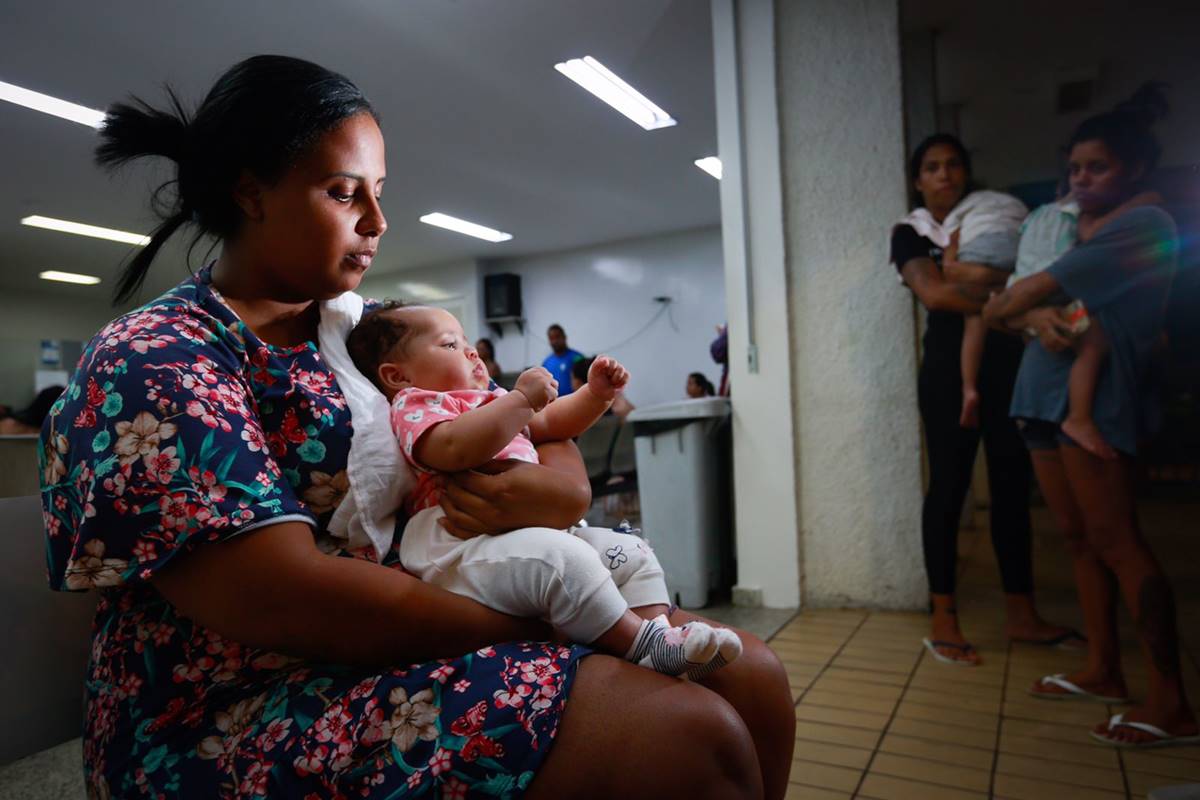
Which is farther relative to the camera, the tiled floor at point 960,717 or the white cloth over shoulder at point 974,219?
the white cloth over shoulder at point 974,219

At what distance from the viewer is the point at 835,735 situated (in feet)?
7.07

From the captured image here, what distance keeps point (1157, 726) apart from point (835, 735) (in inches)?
33.2

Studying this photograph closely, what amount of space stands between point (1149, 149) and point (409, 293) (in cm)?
1188

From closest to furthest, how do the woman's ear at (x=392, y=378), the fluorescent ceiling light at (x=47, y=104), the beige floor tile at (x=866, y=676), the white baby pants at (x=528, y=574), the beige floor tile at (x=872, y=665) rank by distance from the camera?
the white baby pants at (x=528, y=574)
the woman's ear at (x=392, y=378)
the beige floor tile at (x=866, y=676)
the beige floor tile at (x=872, y=665)
the fluorescent ceiling light at (x=47, y=104)

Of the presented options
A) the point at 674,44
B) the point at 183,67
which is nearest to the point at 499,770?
the point at 674,44

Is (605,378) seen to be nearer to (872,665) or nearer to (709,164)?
(872,665)

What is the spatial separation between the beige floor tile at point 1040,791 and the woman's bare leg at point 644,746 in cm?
134

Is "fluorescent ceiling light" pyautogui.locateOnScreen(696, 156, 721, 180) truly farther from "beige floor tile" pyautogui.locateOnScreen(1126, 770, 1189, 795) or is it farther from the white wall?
"beige floor tile" pyautogui.locateOnScreen(1126, 770, 1189, 795)

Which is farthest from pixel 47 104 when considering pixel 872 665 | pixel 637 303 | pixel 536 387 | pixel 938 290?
pixel 637 303

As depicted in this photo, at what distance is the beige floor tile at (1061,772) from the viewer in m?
1.83

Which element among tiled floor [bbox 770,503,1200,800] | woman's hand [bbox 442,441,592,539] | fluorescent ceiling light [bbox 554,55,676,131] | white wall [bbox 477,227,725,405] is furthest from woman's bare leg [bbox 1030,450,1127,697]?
white wall [bbox 477,227,725,405]

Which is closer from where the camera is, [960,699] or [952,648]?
[960,699]

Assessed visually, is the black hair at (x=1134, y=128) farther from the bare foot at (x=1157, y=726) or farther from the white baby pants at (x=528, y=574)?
the white baby pants at (x=528, y=574)

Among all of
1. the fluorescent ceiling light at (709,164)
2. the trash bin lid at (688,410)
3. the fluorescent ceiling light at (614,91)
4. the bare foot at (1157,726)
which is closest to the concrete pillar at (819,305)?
Answer: the trash bin lid at (688,410)
